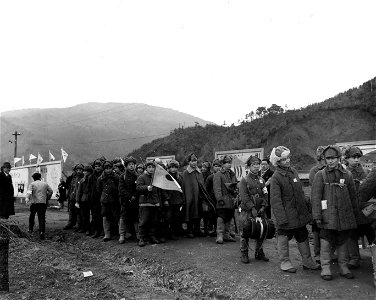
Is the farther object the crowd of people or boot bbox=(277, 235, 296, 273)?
boot bbox=(277, 235, 296, 273)

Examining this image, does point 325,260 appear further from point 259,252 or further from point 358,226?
point 259,252

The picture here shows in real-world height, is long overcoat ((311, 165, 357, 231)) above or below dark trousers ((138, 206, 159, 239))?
above

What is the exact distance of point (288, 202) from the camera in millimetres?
6840

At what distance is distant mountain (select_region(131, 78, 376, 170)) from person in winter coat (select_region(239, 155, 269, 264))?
70.3 ft

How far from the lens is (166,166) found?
34.4ft

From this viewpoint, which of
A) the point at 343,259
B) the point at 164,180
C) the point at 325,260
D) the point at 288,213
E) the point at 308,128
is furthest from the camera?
the point at 308,128

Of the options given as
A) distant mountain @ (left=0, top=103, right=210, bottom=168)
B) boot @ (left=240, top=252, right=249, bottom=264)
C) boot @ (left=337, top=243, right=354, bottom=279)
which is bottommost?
→ boot @ (left=240, top=252, right=249, bottom=264)

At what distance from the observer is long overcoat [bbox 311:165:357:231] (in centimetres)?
632

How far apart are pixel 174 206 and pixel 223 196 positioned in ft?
4.67

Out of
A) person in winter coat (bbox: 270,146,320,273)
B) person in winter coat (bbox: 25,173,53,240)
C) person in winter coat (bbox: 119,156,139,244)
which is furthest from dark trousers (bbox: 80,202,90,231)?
person in winter coat (bbox: 270,146,320,273)

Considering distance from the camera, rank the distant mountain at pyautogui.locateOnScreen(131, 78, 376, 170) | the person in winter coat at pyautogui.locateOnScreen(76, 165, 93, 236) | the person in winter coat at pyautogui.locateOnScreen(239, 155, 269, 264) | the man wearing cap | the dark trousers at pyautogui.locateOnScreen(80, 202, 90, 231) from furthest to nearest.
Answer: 1. the distant mountain at pyautogui.locateOnScreen(131, 78, 376, 170)
2. the man wearing cap
3. the dark trousers at pyautogui.locateOnScreen(80, 202, 90, 231)
4. the person in winter coat at pyautogui.locateOnScreen(76, 165, 93, 236)
5. the person in winter coat at pyautogui.locateOnScreen(239, 155, 269, 264)

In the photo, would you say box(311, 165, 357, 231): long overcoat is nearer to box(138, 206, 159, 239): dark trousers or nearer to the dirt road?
the dirt road

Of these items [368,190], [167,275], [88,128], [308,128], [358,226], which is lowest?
[167,275]

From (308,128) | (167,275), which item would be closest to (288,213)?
(167,275)
